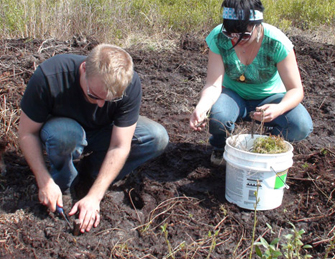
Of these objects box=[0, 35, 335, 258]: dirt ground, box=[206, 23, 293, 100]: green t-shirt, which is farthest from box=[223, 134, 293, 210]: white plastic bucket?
box=[206, 23, 293, 100]: green t-shirt

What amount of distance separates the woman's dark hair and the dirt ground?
1.11 m

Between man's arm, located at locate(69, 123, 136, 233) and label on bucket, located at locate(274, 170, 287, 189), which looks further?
label on bucket, located at locate(274, 170, 287, 189)

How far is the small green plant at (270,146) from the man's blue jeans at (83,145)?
708 mm

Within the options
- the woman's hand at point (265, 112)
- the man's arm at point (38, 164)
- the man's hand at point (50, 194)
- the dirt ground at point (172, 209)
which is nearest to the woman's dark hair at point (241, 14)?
the woman's hand at point (265, 112)

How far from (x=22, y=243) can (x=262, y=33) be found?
6.73 feet

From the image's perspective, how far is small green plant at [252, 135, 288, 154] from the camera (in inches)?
92.5

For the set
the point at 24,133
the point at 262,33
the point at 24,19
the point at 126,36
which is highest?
the point at 262,33

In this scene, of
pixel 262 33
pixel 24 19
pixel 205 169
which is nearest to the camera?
pixel 262 33

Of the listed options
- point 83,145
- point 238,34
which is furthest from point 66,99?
point 238,34

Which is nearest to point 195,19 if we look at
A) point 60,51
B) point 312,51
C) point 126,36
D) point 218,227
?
point 126,36

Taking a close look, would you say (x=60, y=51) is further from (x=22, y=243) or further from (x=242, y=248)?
(x=242, y=248)

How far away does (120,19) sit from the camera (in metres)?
6.37

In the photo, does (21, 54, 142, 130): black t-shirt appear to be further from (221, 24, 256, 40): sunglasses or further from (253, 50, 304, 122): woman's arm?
(253, 50, 304, 122): woman's arm

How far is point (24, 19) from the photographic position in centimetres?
545
